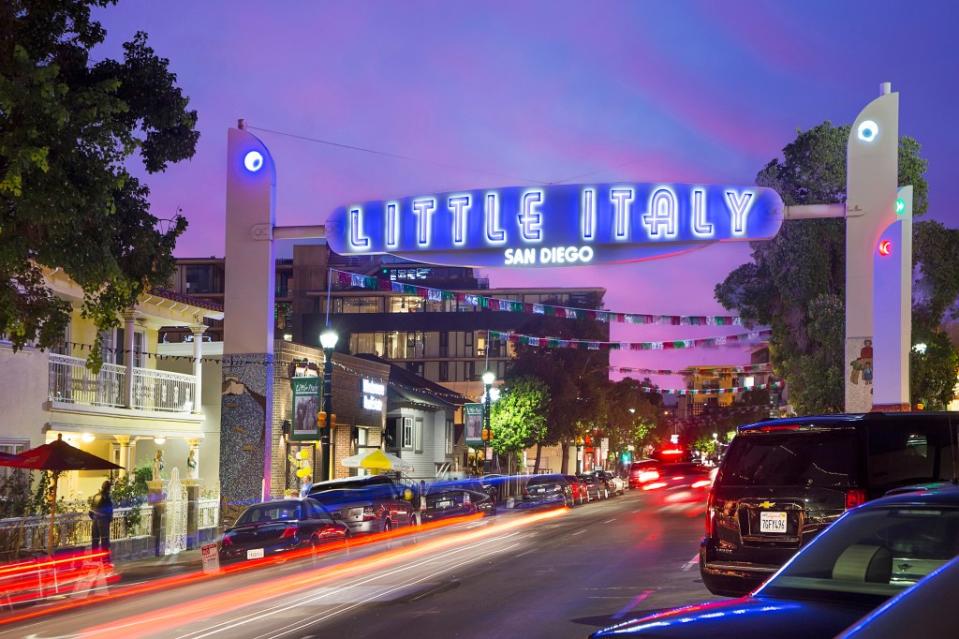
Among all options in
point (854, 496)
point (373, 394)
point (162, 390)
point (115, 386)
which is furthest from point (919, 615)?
point (373, 394)

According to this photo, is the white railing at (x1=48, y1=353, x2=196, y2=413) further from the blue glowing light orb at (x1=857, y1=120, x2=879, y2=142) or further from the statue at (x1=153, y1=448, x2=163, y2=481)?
the blue glowing light orb at (x1=857, y1=120, x2=879, y2=142)

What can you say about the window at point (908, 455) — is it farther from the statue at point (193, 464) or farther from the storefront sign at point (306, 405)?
the statue at point (193, 464)

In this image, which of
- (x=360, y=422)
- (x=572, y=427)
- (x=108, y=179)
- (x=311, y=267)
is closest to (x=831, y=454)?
(x=108, y=179)

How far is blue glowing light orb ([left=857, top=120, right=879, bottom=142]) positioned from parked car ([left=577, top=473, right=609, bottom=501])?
3321 centimetres

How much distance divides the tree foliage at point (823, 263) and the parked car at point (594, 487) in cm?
1117

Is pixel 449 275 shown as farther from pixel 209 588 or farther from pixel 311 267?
pixel 209 588

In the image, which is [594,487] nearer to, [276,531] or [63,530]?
[63,530]

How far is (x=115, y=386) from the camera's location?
34094mm

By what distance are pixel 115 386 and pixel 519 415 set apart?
35.9 m

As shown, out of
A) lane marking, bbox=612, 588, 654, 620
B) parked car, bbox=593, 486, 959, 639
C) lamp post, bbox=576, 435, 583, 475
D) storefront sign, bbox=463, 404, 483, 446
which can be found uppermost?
parked car, bbox=593, 486, 959, 639

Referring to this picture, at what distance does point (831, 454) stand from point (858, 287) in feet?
44.8

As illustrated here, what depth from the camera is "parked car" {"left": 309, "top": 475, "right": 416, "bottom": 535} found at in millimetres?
27672

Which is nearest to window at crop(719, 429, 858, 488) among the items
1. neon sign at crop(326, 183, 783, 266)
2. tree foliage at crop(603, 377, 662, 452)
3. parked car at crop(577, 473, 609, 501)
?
neon sign at crop(326, 183, 783, 266)

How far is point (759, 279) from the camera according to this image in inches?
2096
